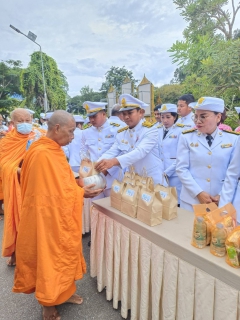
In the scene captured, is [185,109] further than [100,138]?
Yes

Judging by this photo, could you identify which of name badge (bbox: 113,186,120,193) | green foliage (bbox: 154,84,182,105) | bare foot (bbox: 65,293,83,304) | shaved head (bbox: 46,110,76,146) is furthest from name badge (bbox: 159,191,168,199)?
green foliage (bbox: 154,84,182,105)

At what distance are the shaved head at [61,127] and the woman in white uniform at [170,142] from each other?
1822 millimetres

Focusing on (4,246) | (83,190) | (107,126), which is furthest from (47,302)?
(107,126)

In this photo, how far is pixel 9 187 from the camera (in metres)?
2.63

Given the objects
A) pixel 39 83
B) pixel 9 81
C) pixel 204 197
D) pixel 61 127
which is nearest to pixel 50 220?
pixel 61 127

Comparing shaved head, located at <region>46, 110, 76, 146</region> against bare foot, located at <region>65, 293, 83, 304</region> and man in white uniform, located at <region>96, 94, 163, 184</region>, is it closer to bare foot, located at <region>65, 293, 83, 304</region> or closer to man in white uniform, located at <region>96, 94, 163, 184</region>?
man in white uniform, located at <region>96, 94, 163, 184</region>

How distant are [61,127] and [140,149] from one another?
3.30ft

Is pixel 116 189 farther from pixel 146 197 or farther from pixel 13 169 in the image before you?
pixel 13 169

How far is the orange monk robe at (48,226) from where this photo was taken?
1642mm

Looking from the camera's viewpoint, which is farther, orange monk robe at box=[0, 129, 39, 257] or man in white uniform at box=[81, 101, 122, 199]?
man in white uniform at box=[81, 101, 122, 199]

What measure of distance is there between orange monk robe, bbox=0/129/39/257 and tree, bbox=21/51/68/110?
24.4m

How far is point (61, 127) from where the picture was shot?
171 cm

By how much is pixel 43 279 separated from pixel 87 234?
6.40 ft

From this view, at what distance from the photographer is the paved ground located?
200 centimetres
